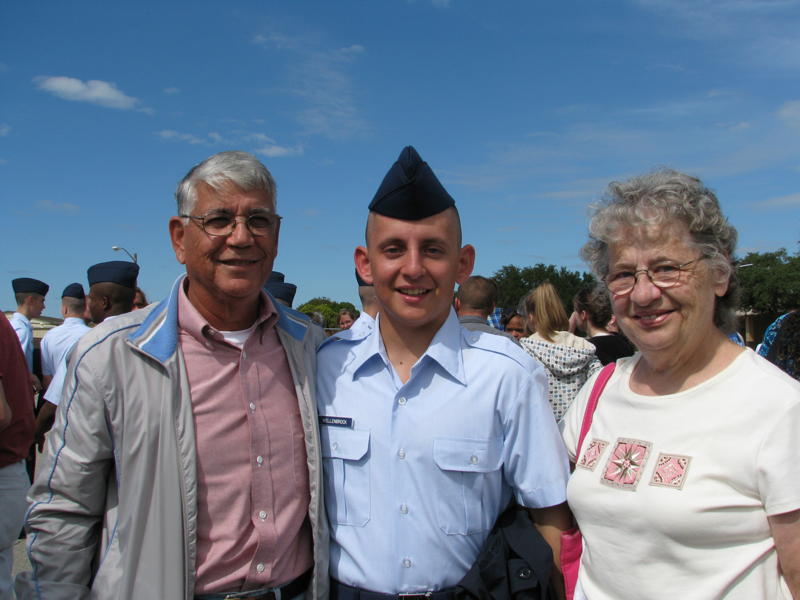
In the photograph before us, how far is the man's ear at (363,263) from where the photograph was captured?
7.97 ft

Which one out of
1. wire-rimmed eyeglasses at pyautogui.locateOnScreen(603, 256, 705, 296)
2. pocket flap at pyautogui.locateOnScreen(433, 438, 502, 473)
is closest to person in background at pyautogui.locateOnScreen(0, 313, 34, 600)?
pocket flap at pyautogui.locateOnScreen(433, 438, 502, 473)

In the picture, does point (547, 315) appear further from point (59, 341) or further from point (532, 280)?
point (532, 280)

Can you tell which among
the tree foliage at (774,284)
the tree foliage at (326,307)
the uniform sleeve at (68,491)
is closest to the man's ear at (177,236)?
the uniform sleeve at (68,491)

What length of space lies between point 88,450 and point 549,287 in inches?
192

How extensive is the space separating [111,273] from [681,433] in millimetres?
4912

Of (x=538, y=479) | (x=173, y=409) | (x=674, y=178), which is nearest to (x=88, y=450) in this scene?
(x=173, y=409)

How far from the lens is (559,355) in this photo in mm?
4992

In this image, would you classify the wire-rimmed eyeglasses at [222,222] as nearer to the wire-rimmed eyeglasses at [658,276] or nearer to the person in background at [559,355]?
the wire-rimmed eyeglasses at [658,276]

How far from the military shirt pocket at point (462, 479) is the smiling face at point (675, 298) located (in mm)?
697

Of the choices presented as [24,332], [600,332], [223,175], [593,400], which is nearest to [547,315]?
[600,332]

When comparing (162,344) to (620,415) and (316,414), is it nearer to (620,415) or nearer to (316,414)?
(316,414)

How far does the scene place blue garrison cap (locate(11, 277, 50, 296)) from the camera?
679 centimetres

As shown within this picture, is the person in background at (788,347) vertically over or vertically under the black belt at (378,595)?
over

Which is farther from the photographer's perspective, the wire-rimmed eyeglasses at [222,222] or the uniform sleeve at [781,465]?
the wire-rimmed eyeglasses at [222,222]
